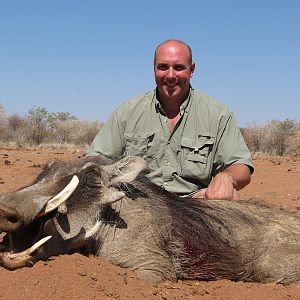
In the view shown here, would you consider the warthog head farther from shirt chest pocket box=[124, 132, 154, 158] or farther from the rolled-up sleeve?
the rolled-up sleeve

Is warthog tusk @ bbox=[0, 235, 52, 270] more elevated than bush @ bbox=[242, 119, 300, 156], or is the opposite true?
warthog tusk @ bbox=[0, 235, 52, 270]

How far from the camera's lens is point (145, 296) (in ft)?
11.2

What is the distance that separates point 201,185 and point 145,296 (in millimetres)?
1879

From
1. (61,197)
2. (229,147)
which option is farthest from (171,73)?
(61,197)

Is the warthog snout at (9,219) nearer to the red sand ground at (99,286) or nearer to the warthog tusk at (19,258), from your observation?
the warthog tusk at (19,258)

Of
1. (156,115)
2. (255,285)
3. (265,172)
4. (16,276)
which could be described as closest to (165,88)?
(156,115)

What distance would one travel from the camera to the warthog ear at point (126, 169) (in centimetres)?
388

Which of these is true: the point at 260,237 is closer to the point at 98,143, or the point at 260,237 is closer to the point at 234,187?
the point at 234,187

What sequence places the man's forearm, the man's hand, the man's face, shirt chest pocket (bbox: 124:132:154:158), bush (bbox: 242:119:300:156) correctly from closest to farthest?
the man's hand, the man's forearm, shirt chest pocket (bbox: 124:132:154:158), the man's face, bush (bbox: 242:119:300:156)

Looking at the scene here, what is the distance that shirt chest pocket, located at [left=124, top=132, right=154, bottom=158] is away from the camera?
495 centimetres

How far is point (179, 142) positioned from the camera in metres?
4.99

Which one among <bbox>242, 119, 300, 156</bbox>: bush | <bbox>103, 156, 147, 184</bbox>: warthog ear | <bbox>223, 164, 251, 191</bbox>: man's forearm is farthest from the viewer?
<bbox>242, 119, 300, 156</bbox>: bush

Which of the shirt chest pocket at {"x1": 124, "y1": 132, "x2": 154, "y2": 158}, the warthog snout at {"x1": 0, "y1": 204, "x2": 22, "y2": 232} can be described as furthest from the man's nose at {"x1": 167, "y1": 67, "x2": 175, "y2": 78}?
the warthog snout at {"x1": 0, "y1": 204, "x2": 22, "y2": 232}

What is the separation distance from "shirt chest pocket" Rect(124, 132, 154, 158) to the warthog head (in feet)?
3.07
